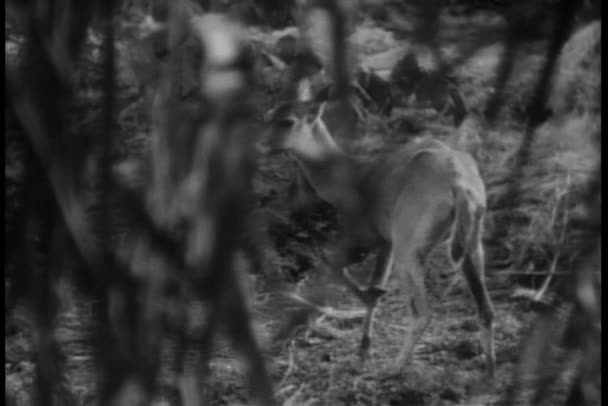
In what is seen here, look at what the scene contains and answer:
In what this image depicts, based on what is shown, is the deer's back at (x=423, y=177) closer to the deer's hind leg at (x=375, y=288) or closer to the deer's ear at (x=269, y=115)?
the deer's hind leg at (x=375, y=288)

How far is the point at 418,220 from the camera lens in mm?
1531

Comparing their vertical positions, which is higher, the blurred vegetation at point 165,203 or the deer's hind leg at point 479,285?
the blurred vegetation at point 165,203

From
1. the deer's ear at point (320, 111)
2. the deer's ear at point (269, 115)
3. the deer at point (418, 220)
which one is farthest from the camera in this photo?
the deer at point (418, 220)

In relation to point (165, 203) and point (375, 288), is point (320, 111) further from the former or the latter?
point (165, 203)

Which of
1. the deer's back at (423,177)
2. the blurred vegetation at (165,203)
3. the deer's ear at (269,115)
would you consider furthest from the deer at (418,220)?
the blurred vegetation at (165,203)

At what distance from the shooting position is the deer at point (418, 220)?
148 cm

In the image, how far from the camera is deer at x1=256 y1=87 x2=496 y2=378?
1484 millimetres

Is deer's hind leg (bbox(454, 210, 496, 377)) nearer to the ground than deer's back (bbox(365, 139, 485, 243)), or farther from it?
nearer to the ground

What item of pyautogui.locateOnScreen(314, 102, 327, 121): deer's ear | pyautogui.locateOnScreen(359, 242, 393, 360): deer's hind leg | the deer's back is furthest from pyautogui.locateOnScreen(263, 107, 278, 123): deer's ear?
pyautogui.locateOnScreen(359, 242, 393, 360): deer's hind leg

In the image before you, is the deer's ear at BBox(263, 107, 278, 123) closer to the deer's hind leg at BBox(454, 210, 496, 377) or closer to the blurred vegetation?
the deer's hind leg at BBox(454, 210, 496, 377)

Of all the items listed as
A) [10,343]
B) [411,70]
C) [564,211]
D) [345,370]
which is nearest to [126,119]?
[411,70]

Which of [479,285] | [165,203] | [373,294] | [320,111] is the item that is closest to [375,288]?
[373,294]

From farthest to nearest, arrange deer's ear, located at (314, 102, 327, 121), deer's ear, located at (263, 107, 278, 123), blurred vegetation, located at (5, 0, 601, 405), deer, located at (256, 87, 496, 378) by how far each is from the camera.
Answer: deer, located at (256, 87, 496, 378) → deer's ear, located at (314, 102, 327, 121) → deer's ear, located at (263, 107, 278, 123) → blurred vegetation, located at (5, 0, 601, 405)

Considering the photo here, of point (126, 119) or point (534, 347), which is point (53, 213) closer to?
point (534, 347)
